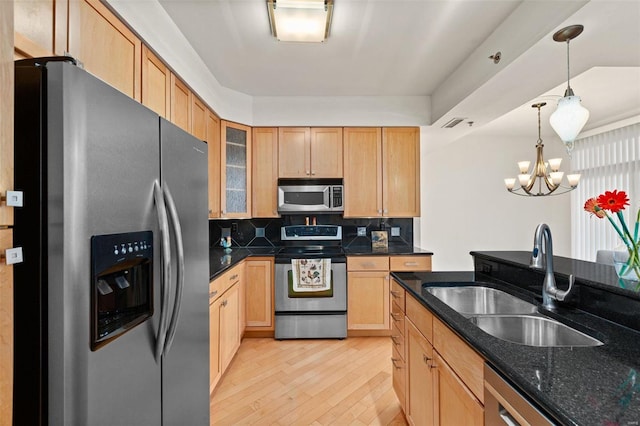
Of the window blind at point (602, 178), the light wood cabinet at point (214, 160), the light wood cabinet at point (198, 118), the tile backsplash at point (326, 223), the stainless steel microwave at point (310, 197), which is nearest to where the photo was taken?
the light wood cabinet at point (198, 118)

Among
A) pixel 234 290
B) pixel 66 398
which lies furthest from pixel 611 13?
pixel 234 290

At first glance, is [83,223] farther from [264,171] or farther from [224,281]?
[264,171]

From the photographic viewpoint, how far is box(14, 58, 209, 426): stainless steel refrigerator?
2.37 feet

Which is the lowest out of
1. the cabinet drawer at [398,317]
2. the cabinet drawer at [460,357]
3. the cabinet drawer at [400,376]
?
the cabinet drawer at [400,376]

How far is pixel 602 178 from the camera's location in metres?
4.45

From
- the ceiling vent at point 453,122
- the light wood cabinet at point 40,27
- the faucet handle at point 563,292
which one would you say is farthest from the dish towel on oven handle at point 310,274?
the light wood cabinet at point 40,27

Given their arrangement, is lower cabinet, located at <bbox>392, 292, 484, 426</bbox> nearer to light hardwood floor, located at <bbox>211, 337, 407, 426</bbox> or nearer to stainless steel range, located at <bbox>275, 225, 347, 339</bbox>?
light hardwood floor, located at <bbox>211, 337, 407, 426</bbox>

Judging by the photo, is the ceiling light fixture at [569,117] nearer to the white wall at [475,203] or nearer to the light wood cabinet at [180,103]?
the light wood cabinet at [180,103]

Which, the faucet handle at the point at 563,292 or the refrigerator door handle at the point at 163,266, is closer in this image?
the refrigerator door handle at the point at 163,266

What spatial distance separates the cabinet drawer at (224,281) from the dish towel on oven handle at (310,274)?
55cm

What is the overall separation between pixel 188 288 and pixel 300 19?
170 cm

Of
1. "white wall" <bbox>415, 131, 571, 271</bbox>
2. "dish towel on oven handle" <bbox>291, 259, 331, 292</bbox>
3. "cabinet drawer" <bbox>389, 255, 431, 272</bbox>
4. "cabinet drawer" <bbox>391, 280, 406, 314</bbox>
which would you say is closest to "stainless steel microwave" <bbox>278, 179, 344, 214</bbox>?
"dish towel on oven handle" <bbox>291, 259, 331, 292</bbox>

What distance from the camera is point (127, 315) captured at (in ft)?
3.03

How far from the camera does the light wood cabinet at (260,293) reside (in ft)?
10.8
